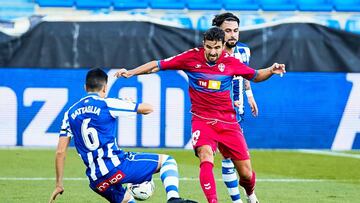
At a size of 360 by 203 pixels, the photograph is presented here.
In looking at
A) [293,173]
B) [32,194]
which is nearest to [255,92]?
[293,173]

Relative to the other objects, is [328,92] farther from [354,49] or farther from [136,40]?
[136,40]

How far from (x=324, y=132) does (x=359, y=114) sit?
0.64 m

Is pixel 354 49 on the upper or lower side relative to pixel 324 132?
upper

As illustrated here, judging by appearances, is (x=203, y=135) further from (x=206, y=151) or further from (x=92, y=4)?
(x=92, y=4)

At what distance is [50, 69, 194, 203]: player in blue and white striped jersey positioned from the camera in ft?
24.0

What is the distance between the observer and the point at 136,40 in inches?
586

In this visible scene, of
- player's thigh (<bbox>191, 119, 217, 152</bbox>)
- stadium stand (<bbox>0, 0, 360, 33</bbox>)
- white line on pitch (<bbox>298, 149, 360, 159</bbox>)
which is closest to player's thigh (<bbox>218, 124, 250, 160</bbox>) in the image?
player's thigh (<bbox>191, 119, 217, 152</bbox>)

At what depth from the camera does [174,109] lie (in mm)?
14570

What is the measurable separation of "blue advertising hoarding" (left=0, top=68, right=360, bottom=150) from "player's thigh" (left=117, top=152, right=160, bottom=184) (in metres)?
6.87

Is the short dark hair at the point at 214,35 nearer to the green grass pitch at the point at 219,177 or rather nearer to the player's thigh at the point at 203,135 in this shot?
the player's thigh at the point at 203,135

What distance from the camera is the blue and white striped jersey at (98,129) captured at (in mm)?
7312

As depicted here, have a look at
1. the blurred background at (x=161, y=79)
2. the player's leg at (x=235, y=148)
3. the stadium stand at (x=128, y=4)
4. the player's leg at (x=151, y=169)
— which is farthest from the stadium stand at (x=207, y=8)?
the player's leg at (x=151, y=169)

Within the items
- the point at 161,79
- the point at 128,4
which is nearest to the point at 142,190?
the point at 161,79

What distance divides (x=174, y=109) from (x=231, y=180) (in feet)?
19.5
